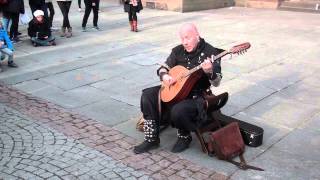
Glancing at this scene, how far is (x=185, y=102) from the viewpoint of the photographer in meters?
4.51

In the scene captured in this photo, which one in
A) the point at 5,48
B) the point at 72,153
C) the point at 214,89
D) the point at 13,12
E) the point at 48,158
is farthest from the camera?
the point at 13,12

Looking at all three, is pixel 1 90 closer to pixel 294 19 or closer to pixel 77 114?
pixel 77 114

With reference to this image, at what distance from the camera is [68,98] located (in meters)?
6.41

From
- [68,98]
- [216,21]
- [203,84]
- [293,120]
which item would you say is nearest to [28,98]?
[68,98]

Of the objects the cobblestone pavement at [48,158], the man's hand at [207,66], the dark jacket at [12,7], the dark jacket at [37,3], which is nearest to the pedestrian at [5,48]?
the dark jacket at [12,7]

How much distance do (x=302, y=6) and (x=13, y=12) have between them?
10334 millimetres

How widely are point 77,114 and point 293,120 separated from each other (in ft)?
9.09

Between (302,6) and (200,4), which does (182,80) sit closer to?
(200,4)

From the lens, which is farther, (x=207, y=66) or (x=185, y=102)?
(x=185, y=102)

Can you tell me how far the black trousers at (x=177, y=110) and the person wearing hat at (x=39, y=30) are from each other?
5536 millimetres

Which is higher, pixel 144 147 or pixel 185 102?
pixel 185 102

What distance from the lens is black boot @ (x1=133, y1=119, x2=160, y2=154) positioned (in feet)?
15.4

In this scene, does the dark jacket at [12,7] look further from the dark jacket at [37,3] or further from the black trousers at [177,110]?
the black trousers at [177,110]

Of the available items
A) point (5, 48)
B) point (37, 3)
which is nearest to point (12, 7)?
point (37, 3)
